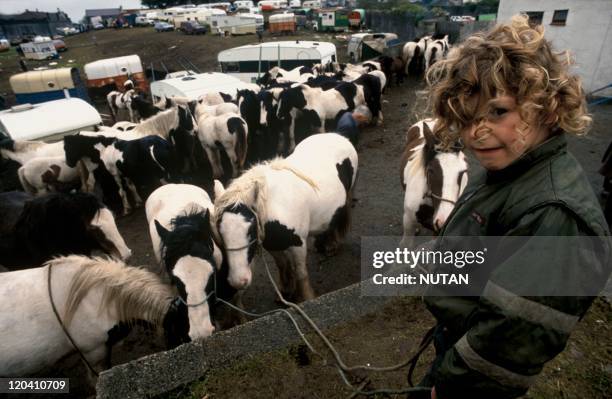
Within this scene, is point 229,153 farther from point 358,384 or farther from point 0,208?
point 358,384

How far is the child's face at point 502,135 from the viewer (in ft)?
4.02

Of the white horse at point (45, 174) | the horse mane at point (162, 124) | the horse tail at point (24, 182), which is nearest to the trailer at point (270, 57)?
the horse mane at point (162, 124)

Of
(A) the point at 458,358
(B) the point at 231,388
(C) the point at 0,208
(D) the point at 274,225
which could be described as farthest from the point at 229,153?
(A) the point at 458,358

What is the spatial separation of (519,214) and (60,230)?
5096 millimetres

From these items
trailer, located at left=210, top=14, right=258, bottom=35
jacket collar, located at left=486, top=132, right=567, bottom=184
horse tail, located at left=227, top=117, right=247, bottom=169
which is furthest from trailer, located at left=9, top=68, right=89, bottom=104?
trailer, located at left=210, top=14, right=258, bottom=35

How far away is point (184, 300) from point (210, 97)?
1020 centimetres

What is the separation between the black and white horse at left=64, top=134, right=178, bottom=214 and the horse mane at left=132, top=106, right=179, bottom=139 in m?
1.31

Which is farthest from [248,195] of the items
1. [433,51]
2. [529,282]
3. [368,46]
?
[368,46]

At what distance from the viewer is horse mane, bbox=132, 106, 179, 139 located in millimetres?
9078

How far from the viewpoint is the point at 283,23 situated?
38.8 meters

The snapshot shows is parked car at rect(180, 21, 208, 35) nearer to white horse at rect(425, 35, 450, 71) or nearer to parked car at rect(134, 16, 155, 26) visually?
parked car at rect(134, 16, 155, 26)

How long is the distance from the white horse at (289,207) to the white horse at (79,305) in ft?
2.61

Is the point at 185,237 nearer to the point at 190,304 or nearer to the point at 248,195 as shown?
the point at 190,304

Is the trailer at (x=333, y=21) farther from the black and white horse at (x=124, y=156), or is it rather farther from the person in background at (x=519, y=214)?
the person in background at (x=519, y=214)
